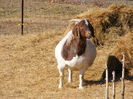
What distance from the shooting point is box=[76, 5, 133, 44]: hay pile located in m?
16.6

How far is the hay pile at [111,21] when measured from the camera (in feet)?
54.4

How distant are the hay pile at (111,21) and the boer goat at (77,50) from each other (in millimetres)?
5088

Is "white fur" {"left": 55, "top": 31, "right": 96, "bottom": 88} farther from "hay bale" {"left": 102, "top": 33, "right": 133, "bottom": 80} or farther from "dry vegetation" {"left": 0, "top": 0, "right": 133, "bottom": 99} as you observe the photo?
"hay bale" {"left": 102, "top": 33, "right": 133, "bottom": 80}

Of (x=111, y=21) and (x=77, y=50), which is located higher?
(x=111, y=21)

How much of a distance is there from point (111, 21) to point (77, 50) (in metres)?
5.94

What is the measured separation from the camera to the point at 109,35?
16.8 metres

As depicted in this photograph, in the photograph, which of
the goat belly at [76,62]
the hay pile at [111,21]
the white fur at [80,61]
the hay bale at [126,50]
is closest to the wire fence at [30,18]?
the hay pile at [111,21]

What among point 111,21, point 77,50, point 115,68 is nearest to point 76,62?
point 77,50

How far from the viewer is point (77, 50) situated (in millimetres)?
11180

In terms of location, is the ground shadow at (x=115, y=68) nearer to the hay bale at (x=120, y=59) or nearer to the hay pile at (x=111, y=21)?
the hay bale at (x=120, y=59)

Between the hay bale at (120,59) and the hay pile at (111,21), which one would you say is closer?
the hay bale at (120,59)

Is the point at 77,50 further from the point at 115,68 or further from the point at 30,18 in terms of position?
the point at 30,18

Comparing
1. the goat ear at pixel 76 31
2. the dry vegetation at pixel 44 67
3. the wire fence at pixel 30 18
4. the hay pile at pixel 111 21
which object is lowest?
the dry vegetation at pixel 44 67

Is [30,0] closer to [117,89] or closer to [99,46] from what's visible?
[99,46]
